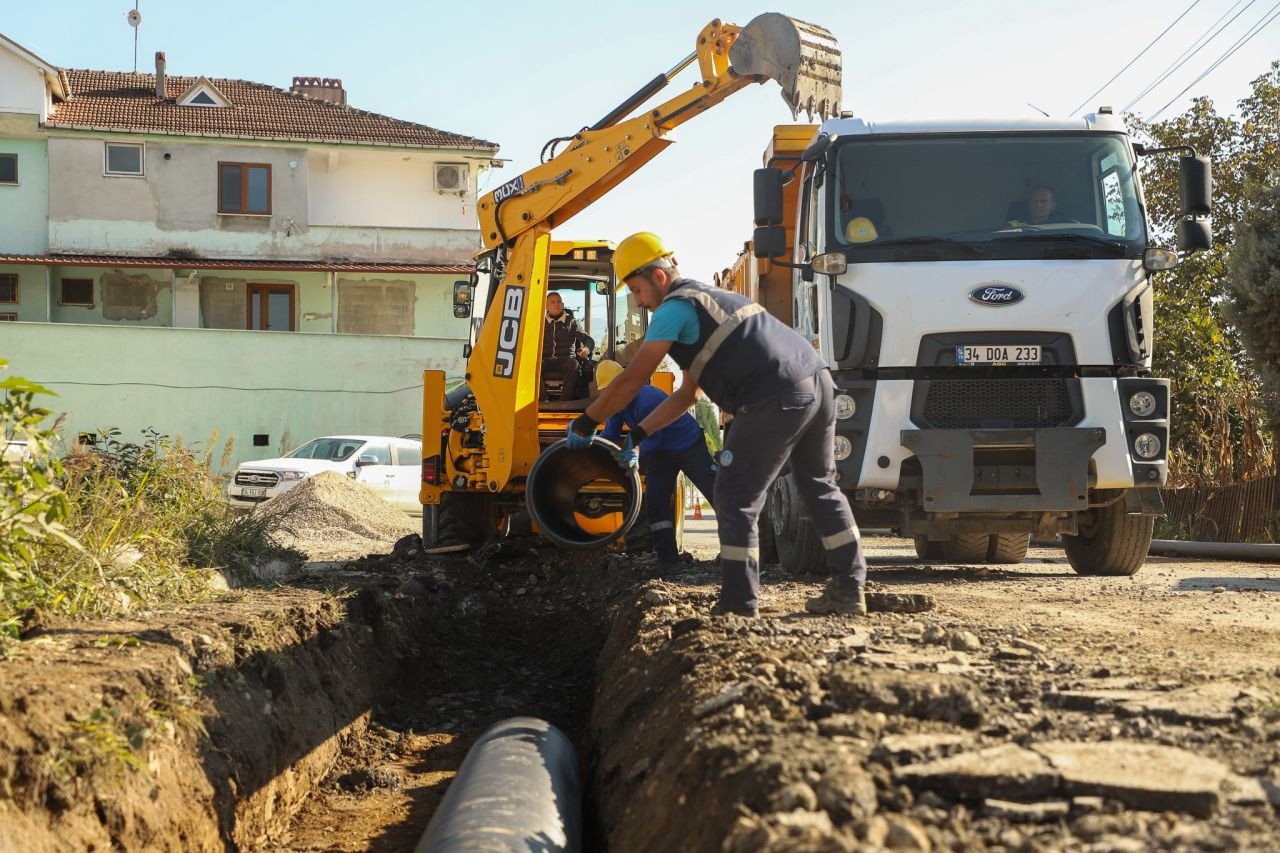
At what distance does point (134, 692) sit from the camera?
15.9ft

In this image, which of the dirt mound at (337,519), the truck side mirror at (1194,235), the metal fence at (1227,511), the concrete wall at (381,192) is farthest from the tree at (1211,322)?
the concrete wall at (381,192)

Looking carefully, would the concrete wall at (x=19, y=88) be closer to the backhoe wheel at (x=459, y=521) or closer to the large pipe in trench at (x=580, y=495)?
the backhoe wheel at (x=459, y=521)

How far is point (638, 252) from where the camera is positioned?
21.2 feet

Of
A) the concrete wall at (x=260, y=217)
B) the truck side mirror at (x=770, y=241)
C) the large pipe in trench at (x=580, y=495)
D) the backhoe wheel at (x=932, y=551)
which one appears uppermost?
the concrete wall at (x=260, y=217)

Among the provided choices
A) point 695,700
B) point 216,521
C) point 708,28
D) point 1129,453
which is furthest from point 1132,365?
point 216,521

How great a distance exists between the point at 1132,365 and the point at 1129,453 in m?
0.59

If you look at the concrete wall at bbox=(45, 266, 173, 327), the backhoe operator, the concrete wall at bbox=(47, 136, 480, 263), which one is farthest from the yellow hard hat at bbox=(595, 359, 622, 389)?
the concrete wall at bbox=(45, 266, 173, 327)

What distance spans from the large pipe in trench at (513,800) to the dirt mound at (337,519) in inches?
429

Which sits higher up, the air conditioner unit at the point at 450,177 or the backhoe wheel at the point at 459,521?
the air conditioner unit at the point at 450,177

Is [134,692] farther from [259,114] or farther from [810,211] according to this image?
[259,114]

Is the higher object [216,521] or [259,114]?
[259,114]

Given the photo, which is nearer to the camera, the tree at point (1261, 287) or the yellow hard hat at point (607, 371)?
the yellow hard hat at point (607, 371)

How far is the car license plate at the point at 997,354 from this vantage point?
8.66m

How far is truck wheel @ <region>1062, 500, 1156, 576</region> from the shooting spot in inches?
372
